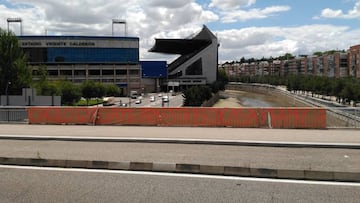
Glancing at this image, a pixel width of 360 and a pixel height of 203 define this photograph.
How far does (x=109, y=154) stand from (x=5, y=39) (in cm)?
3947

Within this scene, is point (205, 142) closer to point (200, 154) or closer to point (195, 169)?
point (200, 154)

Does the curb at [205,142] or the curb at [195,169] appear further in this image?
the curb at [205,142]

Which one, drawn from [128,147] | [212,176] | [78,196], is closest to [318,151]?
[212,176]

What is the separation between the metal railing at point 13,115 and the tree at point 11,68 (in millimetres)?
25874

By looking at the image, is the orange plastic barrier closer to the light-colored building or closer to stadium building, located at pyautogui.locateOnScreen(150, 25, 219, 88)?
the light-colored building

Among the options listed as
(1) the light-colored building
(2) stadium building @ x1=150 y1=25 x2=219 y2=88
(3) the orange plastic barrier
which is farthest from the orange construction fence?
(2) stadium building @ x1=150 y1=25 x2=219 y2=88

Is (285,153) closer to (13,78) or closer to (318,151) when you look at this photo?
(318,151)

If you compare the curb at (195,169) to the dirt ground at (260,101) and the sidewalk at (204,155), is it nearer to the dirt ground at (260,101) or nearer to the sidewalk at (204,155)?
the sidewalk at (204,155)

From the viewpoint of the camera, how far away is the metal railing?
727 inches

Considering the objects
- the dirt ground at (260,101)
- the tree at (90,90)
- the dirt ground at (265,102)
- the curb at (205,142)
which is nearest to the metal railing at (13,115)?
the curb at (205,142)

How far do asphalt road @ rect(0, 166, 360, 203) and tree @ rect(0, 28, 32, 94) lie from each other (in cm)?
3832

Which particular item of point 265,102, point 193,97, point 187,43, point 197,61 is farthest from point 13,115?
point 187,43

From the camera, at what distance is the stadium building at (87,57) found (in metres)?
130

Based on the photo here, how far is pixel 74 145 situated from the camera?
11.8m
